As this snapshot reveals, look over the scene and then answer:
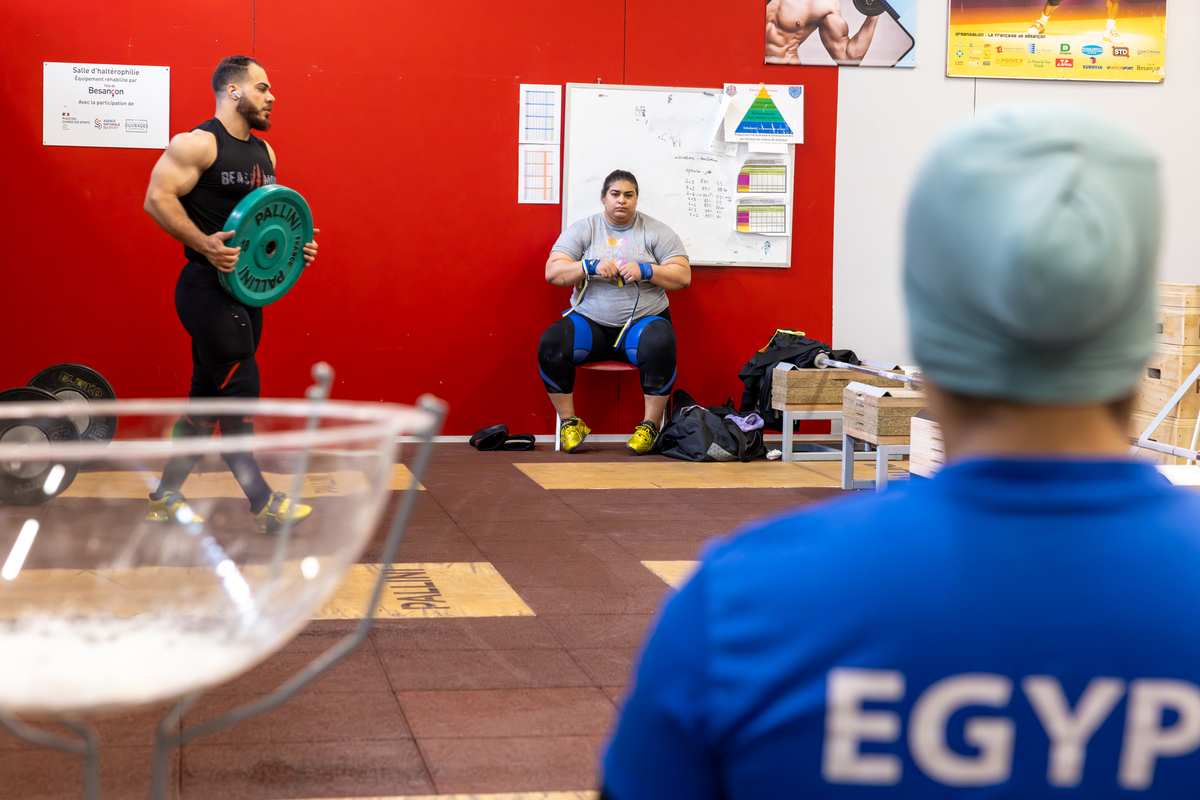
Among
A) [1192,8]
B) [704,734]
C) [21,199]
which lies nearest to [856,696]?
[704,734]

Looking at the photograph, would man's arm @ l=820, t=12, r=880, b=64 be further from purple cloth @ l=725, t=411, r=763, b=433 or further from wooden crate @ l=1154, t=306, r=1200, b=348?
wooden crate @ l=1154, t=306, r=1200, b=348

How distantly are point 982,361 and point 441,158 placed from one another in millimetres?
5336

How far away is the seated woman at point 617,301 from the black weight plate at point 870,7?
1.51 meters

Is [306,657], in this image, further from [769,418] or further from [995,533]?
[769,418]

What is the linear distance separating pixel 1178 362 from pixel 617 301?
8.11ft

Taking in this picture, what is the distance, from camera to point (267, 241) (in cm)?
300

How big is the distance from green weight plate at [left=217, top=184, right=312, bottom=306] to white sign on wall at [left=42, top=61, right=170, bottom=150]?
2.41 meters

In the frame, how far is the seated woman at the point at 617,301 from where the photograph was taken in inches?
215

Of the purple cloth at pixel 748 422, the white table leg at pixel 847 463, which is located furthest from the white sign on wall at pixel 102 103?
the white table leg at pixel 847 463

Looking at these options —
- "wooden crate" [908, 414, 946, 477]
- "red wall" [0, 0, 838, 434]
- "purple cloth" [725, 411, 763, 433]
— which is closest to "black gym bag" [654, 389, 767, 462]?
"purple cloth" [725, 411, 763, 433]

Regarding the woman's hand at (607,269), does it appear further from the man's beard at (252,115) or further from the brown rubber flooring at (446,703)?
the man's beard at (252,115)

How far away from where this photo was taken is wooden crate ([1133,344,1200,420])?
14.4 ft

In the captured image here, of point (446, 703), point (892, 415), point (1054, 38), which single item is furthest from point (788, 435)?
point (446, 703)

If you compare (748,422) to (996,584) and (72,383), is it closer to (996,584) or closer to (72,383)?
(72,383)
